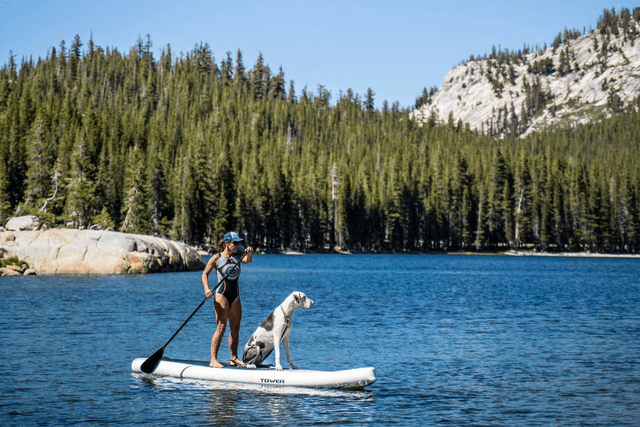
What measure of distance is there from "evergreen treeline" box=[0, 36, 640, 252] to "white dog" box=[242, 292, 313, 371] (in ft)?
176

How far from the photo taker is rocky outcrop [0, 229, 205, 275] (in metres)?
38.2

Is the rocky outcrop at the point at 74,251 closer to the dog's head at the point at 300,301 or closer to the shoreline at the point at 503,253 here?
the dog's head at the point at 300,301

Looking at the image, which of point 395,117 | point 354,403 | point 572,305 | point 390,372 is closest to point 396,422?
point 354,403

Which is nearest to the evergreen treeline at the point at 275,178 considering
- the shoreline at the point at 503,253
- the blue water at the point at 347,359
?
the shoreline at the point at 503,253

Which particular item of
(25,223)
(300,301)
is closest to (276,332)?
(300,301)

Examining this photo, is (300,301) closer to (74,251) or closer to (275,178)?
(74,251)

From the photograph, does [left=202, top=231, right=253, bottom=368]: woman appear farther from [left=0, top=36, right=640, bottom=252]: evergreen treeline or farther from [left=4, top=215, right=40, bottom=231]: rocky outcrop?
[left=0, top=36, right=640, bottom=252]: evergreen treeline

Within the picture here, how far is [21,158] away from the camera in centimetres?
8719

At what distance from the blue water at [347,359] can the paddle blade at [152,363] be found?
379 millimetres

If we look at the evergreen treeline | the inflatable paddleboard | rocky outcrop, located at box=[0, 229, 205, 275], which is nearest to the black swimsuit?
the inflatable paddleboard

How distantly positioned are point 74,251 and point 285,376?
103 ft

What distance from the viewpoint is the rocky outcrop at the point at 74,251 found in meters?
38.2

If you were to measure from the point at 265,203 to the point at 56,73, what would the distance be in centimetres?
11359

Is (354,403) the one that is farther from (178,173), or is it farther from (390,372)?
(178,173)
